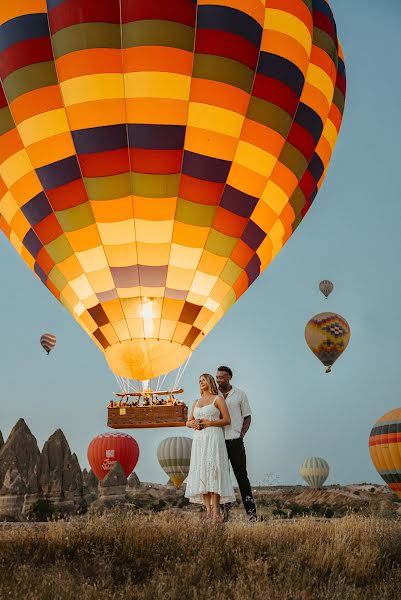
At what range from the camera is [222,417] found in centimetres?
720

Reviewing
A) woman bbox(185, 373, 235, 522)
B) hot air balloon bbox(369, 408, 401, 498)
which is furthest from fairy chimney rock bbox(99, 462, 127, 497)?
woman bbox(185, 373, 235, 522)

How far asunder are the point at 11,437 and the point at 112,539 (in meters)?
35.4

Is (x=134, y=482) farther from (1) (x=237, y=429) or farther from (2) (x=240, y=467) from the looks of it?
(1) (x=237, y=429)

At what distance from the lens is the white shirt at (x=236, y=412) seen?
7.39 meters

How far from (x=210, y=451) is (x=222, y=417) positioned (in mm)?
427

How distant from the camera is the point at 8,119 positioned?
12.7 m

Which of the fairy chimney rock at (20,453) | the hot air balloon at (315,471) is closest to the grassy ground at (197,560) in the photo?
the fairy chimney rock at (20,453)

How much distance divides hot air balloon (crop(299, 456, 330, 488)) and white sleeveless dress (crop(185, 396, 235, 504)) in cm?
5087

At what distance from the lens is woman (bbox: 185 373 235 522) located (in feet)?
23.6

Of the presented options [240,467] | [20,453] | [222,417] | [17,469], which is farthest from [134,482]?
[222,417]

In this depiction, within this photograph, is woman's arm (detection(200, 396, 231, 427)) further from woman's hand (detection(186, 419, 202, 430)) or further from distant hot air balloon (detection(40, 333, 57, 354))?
distant hot air balloon (detection(40, 333, 57, 354))

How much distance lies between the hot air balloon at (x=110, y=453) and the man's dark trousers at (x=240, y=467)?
121 feet

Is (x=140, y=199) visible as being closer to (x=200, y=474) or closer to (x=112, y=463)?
(x=200, y=474)

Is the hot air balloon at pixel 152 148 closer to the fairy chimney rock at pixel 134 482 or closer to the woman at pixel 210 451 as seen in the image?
the woman at pixel 210 451
